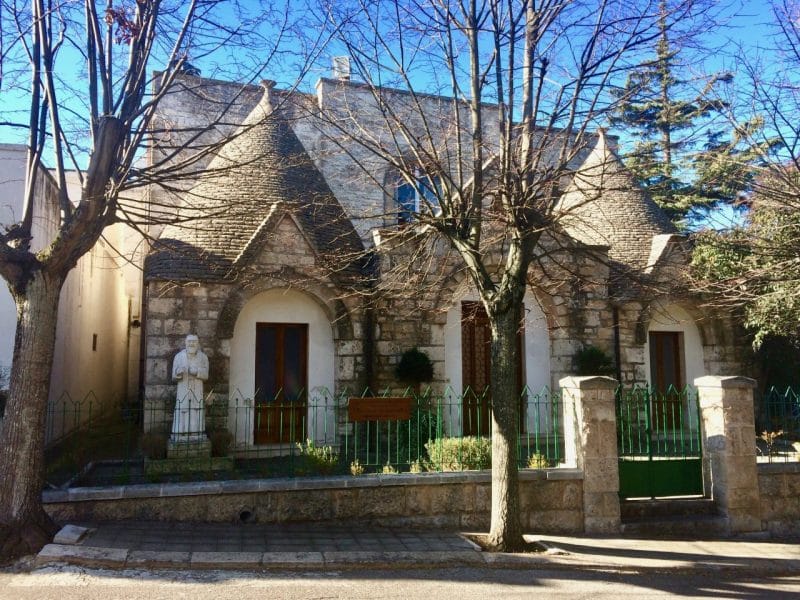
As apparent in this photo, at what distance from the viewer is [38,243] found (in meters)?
11.4

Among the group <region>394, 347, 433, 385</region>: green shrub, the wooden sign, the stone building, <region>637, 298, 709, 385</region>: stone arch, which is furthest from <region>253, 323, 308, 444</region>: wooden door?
<region>637, 298, 709, 385</region>: stone arch

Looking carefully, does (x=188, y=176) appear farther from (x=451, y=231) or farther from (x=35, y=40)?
(x=451, y=231)

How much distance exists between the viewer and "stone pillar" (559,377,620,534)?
8.29 metres

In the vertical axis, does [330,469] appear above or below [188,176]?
below

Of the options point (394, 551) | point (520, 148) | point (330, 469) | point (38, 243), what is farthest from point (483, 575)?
point (38, 243)

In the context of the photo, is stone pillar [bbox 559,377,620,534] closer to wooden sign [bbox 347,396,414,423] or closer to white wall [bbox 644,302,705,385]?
wooden sign [bbox 347,396,414,423]

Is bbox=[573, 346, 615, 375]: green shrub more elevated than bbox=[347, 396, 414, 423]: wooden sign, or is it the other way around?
bbox=[573, 346, 615, 375]: green shrub

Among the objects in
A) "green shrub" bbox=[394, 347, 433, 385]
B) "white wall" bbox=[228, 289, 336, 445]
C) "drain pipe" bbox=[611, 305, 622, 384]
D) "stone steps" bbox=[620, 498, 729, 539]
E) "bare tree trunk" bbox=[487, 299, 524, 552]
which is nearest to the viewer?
"bare tree trunk" bbox=[487, 299, 524, 552]

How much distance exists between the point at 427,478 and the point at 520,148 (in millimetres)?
4266

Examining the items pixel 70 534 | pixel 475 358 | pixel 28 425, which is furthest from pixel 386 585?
pixel 475 358

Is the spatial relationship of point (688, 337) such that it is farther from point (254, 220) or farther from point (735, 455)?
point (254, 220)

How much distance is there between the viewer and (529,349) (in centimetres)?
1327

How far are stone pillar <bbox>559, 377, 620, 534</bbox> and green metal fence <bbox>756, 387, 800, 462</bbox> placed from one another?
2.74 meters

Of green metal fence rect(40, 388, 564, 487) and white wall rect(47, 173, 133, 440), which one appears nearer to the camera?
green metal fence rect(40, 388, 564, 487)
